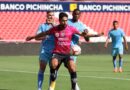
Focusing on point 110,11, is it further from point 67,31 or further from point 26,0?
point 67,31

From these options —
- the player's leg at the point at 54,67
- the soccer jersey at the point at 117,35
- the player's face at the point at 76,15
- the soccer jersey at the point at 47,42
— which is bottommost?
the soccer jersey at the point at 117,35

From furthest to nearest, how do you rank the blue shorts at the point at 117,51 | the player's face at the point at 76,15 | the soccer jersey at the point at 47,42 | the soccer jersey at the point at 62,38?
the blue shorts at the point at 117,51 < the player's face at the point at 76,15 < the soccer jersey at the point at 47,42 < the soccer jersey at the point at 62,38

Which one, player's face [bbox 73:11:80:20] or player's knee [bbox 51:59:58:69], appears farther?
player's face [bbox 73:11:80:20]

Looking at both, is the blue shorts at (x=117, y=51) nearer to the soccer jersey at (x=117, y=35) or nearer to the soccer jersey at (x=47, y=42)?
the soccer jersey at (x=117, y=35)

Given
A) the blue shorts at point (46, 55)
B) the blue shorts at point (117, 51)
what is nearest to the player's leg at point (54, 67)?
the blue shorts at point (46, 55)

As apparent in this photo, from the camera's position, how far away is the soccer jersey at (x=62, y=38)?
12.2 meters

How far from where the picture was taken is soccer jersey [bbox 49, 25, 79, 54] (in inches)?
481

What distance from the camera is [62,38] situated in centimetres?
1223

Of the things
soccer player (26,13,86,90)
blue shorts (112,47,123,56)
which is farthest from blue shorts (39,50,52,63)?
blue shorts (112,47,123,56)

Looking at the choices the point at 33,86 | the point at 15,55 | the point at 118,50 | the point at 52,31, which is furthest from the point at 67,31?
the point at 15,55

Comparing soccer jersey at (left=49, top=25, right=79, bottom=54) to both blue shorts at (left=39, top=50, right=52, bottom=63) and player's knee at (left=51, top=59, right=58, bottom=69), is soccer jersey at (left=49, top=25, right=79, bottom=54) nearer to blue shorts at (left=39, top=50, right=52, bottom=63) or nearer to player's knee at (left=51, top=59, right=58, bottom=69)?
player's knee at (left=51, top=59, right=58, bottom=69)

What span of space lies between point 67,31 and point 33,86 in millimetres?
3495

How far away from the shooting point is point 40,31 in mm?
13180

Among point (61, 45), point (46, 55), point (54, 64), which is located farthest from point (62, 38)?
point (46, 55)
